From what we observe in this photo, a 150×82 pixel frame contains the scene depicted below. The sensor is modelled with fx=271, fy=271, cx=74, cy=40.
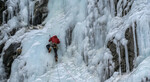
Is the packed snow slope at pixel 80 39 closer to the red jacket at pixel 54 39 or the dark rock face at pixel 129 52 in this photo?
the dark rock face at pixel 129 52

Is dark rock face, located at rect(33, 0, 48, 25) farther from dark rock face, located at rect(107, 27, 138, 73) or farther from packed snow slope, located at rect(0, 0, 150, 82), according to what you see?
dark rock face, located at rect(107, 27, 138, 73)

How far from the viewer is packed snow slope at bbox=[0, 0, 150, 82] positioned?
26.7 feet

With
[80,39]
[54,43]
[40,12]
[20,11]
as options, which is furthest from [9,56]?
[80,39]

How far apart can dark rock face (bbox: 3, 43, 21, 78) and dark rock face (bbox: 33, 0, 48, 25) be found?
1461 mm

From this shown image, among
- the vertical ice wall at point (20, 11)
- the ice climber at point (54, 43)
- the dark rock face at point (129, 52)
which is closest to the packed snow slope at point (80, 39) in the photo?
the vertical ice wall at point (20, 11)

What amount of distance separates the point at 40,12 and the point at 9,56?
2.35 m

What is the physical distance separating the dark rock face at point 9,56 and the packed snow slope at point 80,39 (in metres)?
0.19

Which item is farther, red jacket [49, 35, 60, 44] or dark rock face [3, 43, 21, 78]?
dark rock face [3, 43, 21, 78]

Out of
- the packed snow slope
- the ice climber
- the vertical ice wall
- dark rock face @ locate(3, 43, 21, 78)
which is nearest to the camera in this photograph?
the packed snow slope

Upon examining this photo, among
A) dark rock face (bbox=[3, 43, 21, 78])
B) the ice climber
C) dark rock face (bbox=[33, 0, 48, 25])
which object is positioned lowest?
dark rock face (bbox=[3, 43, 21, 78])

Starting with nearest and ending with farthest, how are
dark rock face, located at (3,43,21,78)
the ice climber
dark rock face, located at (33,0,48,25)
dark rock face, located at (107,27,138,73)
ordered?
1. dark rock face, located at (107,27,138,73)
2. the ice climber
3. dark rock face, located at (3,43,21,78)
4. dark rock face, located at (33,0,48,25)

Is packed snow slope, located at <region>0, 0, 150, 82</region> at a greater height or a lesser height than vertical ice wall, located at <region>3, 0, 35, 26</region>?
lesser

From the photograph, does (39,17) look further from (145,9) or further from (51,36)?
(145,9)

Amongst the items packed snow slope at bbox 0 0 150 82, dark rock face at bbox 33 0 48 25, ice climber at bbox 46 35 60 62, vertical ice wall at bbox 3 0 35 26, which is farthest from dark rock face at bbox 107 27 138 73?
vertical ice wall at bbox 3 0 35 26
